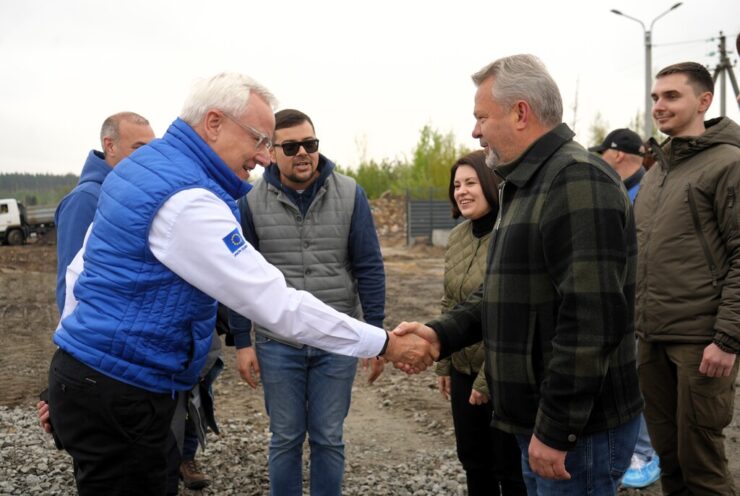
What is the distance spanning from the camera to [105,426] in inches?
95.1

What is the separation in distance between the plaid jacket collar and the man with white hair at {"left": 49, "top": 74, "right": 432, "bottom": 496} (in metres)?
0.97

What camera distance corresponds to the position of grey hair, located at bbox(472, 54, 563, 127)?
2281 mm

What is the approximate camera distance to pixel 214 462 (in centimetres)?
513

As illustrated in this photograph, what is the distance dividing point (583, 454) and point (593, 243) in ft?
2.26

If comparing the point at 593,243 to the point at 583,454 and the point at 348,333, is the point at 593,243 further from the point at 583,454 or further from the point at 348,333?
the point at 348,333

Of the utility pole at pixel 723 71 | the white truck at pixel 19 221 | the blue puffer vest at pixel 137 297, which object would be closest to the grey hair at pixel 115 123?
the blue puffer vest at pixel 137 297

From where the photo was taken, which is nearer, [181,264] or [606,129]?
[181,264]

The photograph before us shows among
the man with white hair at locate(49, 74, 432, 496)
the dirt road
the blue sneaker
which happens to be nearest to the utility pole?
the dirt road

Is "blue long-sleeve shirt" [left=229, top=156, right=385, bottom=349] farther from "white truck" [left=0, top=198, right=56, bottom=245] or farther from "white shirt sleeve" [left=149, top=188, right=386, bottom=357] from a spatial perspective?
"white truck" [left=0, top=198, right=56, bottom=245]

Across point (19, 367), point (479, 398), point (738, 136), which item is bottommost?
point (19, 367)

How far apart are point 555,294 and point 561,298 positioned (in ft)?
0.12

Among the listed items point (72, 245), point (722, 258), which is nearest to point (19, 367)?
point (72, 245)

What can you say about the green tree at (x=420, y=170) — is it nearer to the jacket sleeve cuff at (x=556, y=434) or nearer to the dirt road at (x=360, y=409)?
the dirt road at (x=360, y=409)

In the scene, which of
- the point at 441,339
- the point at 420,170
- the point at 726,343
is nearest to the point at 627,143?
the point at 726,343
